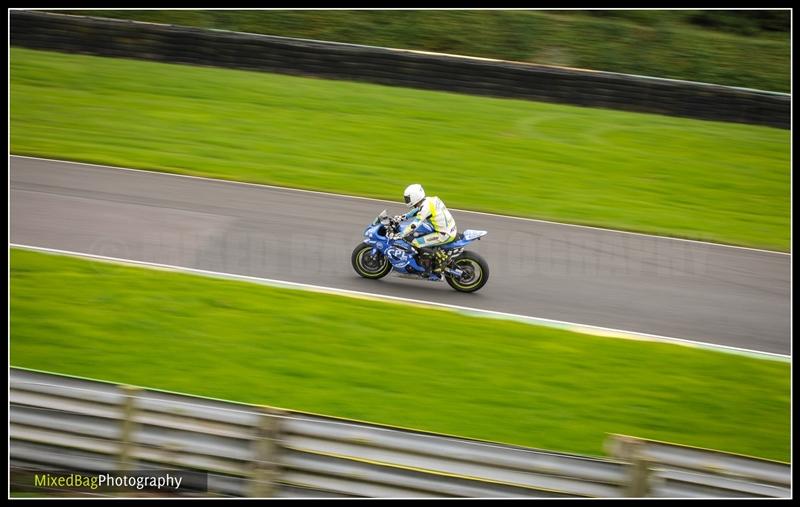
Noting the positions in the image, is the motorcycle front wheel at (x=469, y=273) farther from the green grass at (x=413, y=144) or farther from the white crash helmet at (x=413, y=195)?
the green grass at (x=413, y=144)

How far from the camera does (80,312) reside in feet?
35.2

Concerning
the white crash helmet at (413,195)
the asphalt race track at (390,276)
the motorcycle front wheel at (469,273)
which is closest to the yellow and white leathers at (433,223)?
the white crash helmet at (413,195)

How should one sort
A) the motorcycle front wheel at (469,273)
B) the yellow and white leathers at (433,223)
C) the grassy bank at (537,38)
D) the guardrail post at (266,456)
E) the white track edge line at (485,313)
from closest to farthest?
the guardrail post at (266,456)
the white track edge line at (485,313)
the yellow and white leathers at (433,223)
the motorcycle front wheel at (469,273)
the grassy bank at (537,38)

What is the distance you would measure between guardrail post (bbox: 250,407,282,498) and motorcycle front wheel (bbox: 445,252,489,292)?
6.30 meters

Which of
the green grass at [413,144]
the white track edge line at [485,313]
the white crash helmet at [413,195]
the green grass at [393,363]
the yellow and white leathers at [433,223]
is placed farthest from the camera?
the green grass at [413,144]

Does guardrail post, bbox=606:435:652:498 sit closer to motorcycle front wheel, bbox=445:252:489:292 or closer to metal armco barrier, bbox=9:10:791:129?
motorcycle front wheel, bbox=445:252:489:292

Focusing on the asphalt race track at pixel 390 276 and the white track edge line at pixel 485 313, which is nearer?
the white track edge line at pixel 485 313

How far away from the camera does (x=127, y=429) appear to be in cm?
709

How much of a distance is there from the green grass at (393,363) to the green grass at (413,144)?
5.45 meters

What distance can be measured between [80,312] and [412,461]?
19.3 ft

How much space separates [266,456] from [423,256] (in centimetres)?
616

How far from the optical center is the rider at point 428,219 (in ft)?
40.0

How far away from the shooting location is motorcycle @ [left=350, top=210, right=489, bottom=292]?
492 inches
